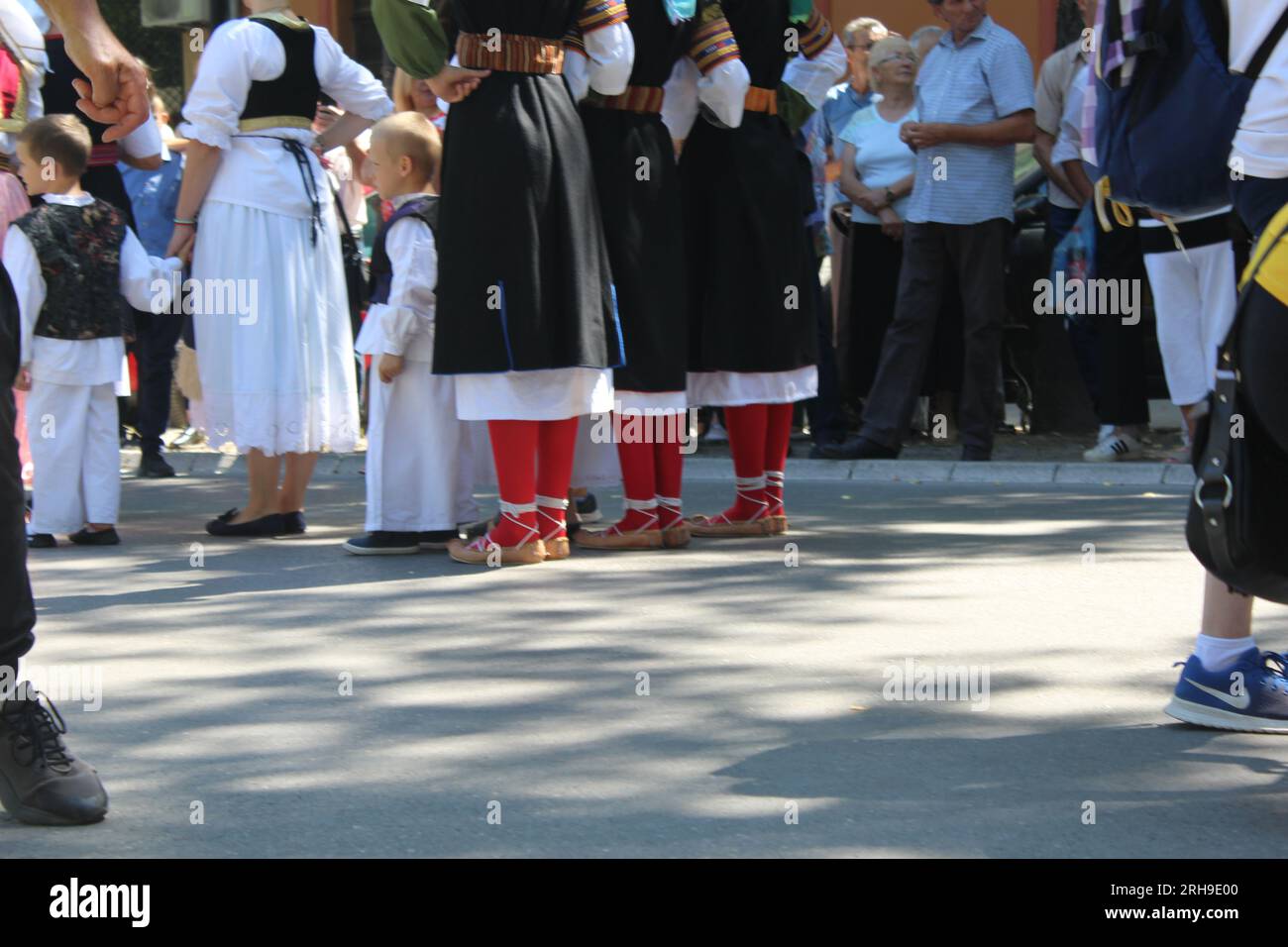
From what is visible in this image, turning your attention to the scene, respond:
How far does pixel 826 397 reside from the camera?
10961 millimetres

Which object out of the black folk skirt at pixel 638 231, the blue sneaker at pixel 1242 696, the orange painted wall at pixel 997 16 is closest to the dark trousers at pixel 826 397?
the black folk skirt at pixel 638 231

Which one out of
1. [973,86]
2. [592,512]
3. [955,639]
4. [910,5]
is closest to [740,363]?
[592,512]

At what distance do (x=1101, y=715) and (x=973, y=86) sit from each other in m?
5.85

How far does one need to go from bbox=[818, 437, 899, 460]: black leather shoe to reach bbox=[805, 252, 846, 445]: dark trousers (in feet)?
0.73

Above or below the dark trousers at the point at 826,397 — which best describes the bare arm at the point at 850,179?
above

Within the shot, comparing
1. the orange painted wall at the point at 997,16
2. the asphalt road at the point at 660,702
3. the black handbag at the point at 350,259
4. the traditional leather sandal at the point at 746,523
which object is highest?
the orange painted wall at the point at 997,16

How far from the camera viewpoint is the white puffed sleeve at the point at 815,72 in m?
8.29

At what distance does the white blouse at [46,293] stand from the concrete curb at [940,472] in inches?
→ 105

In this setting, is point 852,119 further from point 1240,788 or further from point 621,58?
point 1240,788

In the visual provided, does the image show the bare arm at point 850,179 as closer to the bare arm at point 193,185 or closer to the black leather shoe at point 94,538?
the bare arm at point 193,185

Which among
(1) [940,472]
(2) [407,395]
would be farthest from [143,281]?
(1) [940,472]

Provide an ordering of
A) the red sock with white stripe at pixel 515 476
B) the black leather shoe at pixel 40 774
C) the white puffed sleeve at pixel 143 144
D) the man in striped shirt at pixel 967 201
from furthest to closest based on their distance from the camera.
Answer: the man in striped shirt at pixel 967 201, the white puffed sleeve at pixel 143 144, the red sock with white stripe at pixel 515 476, the black leather shoe at pixel 40 774

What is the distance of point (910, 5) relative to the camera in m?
17.9

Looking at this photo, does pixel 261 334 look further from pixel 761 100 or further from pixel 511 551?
pixel 761 100
